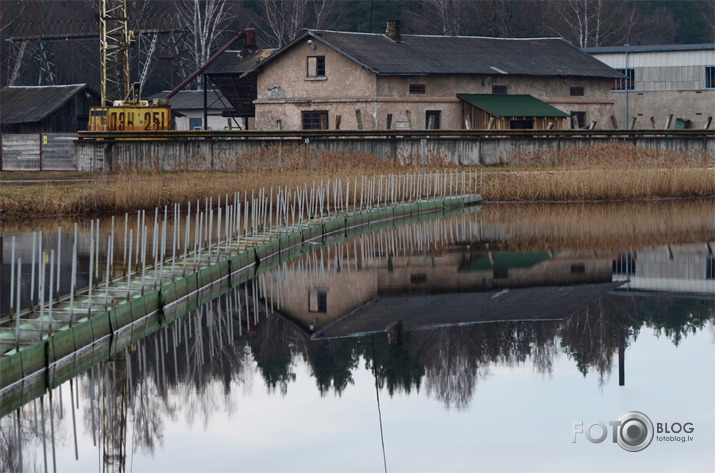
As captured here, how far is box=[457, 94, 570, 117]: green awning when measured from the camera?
5534 centimetres

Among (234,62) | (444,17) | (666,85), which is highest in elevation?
(444,17)

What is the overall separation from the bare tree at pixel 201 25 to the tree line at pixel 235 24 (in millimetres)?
86

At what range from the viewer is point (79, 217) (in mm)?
34219

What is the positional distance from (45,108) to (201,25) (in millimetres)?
21741

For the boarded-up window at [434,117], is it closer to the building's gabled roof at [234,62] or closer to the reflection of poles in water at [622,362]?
the building's gabled roof at [234,62]

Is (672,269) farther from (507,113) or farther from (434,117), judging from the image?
(434,117)

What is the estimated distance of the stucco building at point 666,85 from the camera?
225 ft

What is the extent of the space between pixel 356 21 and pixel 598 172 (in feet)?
165

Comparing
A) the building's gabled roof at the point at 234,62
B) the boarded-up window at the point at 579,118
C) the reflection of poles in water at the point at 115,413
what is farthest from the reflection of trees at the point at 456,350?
the building's gabled roof at the point at 234,62

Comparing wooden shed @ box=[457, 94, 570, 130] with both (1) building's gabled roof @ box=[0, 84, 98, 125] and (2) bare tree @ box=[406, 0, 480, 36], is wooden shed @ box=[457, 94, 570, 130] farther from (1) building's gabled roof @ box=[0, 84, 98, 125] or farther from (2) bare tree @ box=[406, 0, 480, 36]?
(2) bare tree @ box=[406, 0, 480, 36]

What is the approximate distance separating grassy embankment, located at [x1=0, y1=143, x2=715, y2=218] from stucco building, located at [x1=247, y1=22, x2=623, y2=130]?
403 inches

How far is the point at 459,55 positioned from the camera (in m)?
59.2

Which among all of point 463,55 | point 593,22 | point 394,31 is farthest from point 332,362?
point 593,22

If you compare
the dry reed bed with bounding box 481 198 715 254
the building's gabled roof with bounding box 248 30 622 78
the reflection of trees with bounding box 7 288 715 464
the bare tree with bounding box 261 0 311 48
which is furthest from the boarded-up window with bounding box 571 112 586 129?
the reflection of trees with bounding box 7 288 715 464
